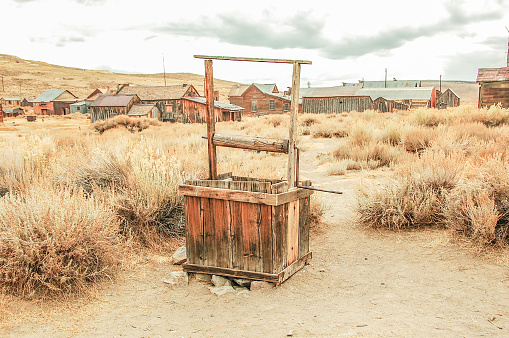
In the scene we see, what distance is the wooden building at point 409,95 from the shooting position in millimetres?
38969

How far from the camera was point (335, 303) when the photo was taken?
12.2 feet

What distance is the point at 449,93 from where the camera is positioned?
2067 inches

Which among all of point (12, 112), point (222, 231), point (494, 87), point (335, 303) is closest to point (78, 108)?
point (12, 112)

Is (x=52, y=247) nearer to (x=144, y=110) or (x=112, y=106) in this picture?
(x=144, y=110)

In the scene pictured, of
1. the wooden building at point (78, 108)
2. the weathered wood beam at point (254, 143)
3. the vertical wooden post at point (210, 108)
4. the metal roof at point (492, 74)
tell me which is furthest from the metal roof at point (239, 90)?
the weathered wood beam at point (254, 143)

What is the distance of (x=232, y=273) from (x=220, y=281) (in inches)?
7.8

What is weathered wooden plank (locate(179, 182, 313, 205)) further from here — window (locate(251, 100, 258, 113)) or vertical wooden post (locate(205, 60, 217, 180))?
window (locate(251, 100, 258, 113))

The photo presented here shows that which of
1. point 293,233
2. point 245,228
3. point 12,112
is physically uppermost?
point 12,112

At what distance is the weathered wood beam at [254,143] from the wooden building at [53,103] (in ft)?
186

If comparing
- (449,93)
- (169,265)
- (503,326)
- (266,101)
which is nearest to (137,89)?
(266,101)

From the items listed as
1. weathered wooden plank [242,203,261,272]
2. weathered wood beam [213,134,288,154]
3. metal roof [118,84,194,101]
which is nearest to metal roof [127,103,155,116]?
metal roof [118,84,194,101]

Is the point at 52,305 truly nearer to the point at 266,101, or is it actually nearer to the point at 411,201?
the point at 411,201

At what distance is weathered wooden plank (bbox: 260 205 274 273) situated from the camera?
13.2 feet

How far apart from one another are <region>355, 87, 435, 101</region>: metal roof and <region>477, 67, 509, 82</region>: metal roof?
1819cm
